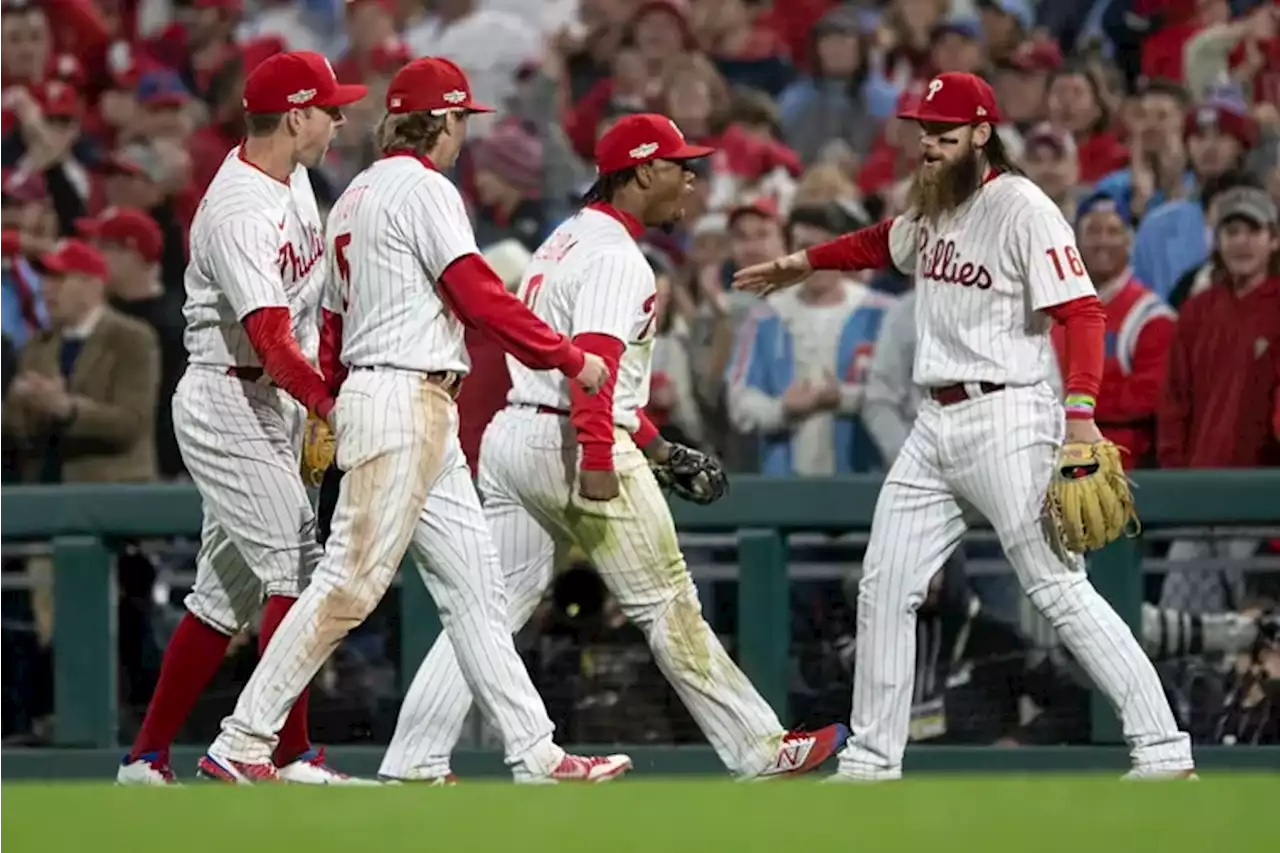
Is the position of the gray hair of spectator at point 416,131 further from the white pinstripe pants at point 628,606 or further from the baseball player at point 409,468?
the white pinstripe pants at point 628,606

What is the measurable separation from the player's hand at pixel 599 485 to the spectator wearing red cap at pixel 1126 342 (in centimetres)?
269

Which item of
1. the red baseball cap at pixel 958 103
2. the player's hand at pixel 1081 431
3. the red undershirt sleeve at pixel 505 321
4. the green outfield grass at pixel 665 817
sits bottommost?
the green outfield grass at pixel 665 817

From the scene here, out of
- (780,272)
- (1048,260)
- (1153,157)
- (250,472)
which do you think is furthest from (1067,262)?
(1153,157)

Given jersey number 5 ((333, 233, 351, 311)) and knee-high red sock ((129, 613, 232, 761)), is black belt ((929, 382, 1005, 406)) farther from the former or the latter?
knee-high red sock ((129, 613, 232, 761))

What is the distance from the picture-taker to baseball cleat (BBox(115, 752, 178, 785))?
655 centimetres

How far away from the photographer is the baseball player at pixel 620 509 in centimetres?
642

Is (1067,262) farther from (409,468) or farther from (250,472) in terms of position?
(250,472)

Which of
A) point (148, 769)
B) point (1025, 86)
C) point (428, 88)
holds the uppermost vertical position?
point (1025, 86)

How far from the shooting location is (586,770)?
6066 mm

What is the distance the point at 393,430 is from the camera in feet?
19.7

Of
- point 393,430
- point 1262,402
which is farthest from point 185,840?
point 1262,402

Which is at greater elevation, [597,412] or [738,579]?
[597,412]

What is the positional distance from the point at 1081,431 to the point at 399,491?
5.55ft

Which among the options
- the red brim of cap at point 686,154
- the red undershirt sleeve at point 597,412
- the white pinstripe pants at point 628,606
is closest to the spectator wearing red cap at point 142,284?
the white pinstripe pants at point 628,606
